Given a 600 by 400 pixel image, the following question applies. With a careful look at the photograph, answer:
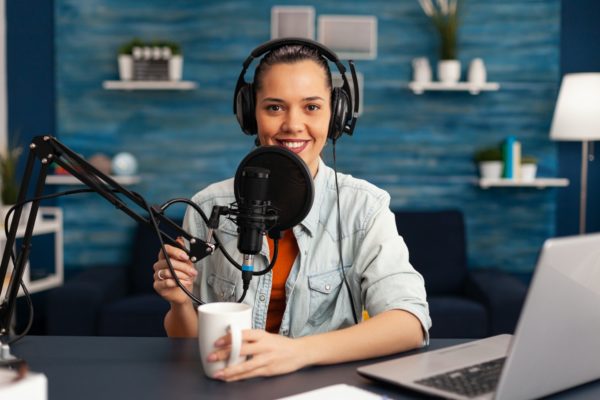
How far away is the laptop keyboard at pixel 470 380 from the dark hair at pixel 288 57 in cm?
80

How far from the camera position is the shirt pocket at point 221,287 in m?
1.63

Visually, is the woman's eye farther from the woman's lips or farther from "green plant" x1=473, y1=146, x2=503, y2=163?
"green plant" x1=473, y1=146, x2=503, y2=163

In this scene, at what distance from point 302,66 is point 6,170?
8.07 feet

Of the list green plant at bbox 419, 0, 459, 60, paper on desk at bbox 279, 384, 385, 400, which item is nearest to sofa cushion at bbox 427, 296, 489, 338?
green plant at bbox 419, 0, 459, 60

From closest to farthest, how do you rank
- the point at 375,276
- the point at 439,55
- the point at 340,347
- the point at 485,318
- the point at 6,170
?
the point at 340,347 → the point at 375,276 → the point at 485,318 → the point at 6,170 → the point at 439,55

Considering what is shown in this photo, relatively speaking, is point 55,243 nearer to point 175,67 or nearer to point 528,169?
point 175,67

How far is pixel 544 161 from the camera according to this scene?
3.92m

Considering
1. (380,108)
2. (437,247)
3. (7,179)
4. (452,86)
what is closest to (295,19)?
(380,108)

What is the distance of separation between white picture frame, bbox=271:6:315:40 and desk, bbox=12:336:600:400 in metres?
2.79

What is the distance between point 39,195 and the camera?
1.13m

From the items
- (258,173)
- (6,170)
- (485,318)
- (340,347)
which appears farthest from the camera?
(6,170)

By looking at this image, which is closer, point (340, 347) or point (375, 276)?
point (340, 347)

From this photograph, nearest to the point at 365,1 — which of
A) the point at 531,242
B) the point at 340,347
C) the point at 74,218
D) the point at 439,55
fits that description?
the point at 439,55

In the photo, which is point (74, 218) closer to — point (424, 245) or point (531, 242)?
point (424, 245)
